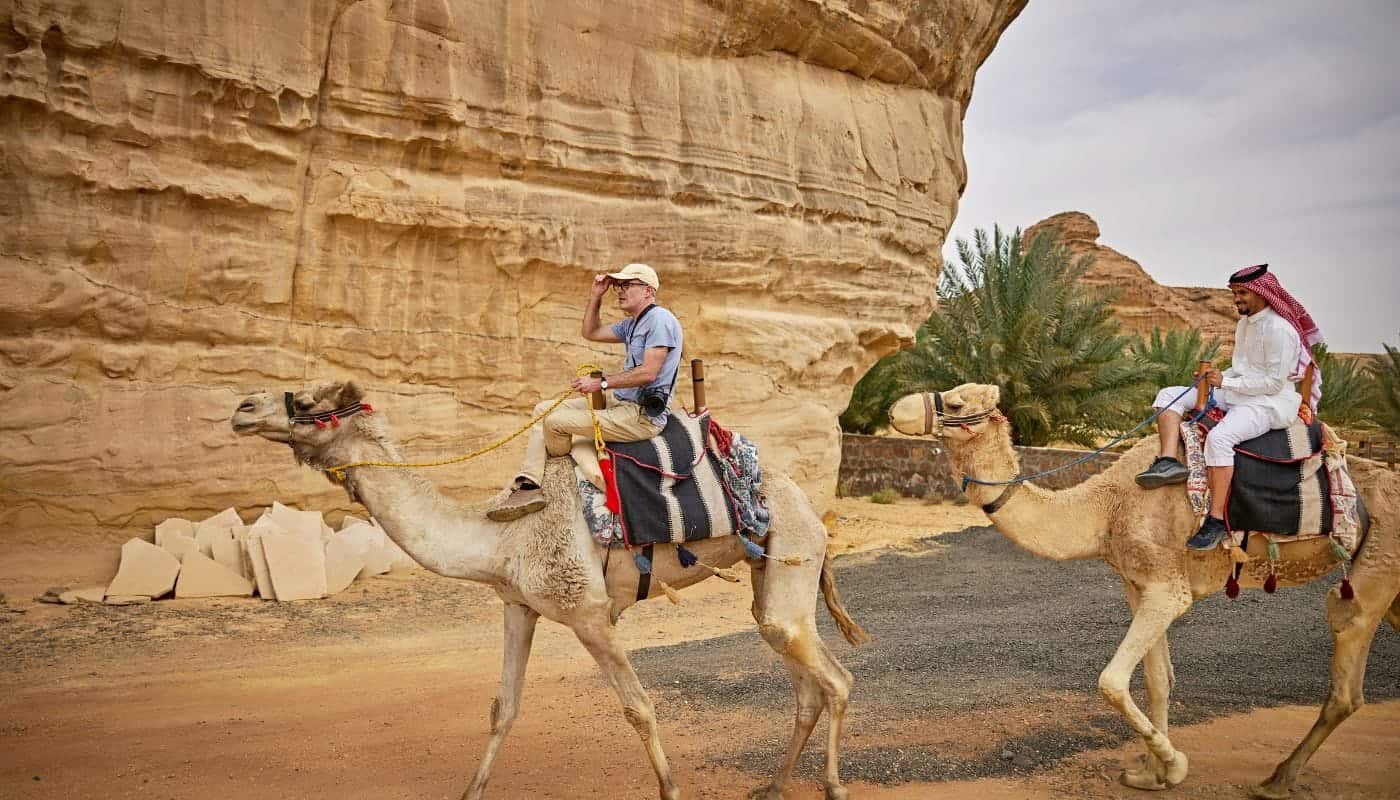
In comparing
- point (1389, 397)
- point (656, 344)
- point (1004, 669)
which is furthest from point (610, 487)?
point (1389, 397)

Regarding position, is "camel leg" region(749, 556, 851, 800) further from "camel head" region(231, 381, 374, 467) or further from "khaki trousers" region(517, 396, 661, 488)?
"camel head" region(231, 381, 374, 467)

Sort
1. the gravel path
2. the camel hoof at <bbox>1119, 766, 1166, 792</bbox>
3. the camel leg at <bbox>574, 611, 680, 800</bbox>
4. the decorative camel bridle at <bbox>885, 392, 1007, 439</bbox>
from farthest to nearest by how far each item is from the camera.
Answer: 1. the gravel path
2. the decorative camel bridle at <bbox>885, 392, 1007, 439</bbox>
3. the camel hoof at <bbox>1119, 766, 1166, 792</bbox>
4. the camel leg at <bbox>574, 611, 680, 800</bbox>

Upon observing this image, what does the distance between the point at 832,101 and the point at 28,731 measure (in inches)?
448

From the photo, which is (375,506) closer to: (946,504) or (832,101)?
(832,101)

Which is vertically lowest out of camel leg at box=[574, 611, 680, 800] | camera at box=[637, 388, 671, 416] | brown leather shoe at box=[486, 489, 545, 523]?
camel leg at box=[574, 611, 680, 800]

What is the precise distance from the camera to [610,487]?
202 inches

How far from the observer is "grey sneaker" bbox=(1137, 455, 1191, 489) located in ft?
18.6

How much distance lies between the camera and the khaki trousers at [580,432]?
523 cm

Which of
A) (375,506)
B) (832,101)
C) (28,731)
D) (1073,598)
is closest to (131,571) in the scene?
(28,731)

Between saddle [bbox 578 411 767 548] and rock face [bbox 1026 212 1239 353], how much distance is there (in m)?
44.1

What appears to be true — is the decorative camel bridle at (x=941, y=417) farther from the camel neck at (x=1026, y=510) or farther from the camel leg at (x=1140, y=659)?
the camel leg at (x=1140, y=659)

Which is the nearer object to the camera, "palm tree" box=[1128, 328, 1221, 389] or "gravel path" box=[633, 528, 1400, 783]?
"gravel path" box=[633, 528, 1400, 783]

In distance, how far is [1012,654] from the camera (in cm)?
806

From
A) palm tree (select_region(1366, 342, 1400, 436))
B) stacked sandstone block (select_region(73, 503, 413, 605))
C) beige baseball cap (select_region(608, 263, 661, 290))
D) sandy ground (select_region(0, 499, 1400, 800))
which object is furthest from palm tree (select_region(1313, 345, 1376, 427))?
beige baseball cap (select_region(608, 263, 661, 290))
